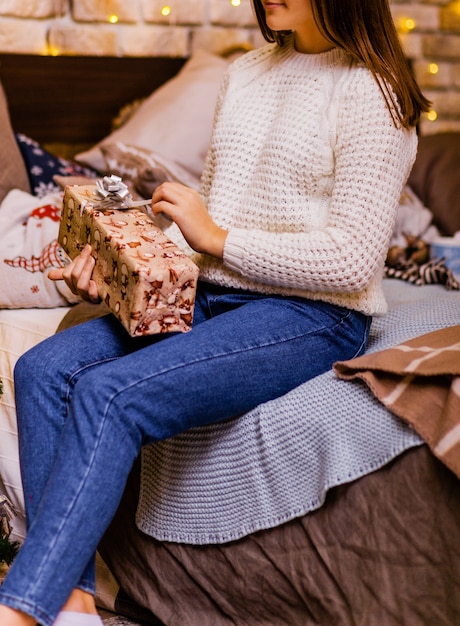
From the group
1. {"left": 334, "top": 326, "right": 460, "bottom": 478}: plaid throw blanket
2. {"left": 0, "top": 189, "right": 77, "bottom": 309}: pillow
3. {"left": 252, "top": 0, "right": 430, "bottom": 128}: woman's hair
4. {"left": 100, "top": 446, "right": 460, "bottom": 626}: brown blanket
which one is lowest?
{"left": 100, "top": 446, "right": 460, "bottom": 626}: brown blanket

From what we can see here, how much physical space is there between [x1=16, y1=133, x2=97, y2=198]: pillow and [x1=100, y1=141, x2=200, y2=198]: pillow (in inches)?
4.4

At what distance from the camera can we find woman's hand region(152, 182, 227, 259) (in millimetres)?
1232

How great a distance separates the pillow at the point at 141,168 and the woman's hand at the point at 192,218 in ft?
1.93

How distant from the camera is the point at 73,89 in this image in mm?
2281

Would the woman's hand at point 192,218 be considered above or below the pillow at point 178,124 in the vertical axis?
above

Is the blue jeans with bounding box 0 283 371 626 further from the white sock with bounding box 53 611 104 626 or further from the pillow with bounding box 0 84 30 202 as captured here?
the pillow with bounding box 0 84 30 202

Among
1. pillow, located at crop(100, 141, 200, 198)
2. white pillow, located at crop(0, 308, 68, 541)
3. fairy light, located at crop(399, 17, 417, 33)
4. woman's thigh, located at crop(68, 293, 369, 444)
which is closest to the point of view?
woman's thigh, located at crop(68, 293, 369, 444)

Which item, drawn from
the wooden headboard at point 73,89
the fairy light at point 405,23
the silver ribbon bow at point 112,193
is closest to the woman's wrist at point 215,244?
the silver ribbon bow at point 112,193

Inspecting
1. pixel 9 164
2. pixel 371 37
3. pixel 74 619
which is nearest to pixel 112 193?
pixel 371 37

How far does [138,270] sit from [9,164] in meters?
0.99

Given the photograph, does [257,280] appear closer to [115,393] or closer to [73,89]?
[115,393]

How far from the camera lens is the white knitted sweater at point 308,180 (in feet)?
3.91

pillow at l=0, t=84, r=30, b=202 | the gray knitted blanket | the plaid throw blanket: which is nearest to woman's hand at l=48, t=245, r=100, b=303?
the gray knitted blanket

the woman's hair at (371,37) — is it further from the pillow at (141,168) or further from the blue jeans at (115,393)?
the pillow at (141,168)
